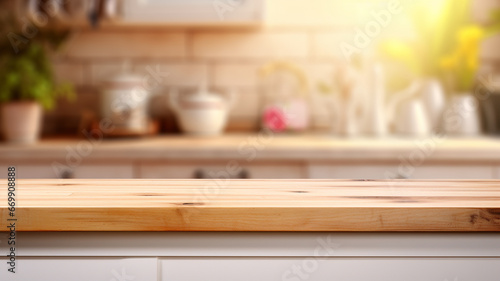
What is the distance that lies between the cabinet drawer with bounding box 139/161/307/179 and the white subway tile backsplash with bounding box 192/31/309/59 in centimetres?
75

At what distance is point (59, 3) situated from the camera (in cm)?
205

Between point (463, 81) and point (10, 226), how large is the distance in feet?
6.40

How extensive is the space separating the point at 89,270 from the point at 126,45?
1.91 metres

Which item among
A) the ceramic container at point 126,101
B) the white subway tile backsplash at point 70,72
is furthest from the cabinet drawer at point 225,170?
the white subway tile backsplash at point 70,72

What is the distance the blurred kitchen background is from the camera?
1.74 meters

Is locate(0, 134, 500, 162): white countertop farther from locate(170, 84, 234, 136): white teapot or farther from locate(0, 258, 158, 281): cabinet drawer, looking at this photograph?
locate(0, 258, 158, 281): cabinet drawer

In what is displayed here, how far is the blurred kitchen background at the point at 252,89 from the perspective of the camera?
5.70 feet

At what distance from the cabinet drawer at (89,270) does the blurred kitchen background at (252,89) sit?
114 centimetres

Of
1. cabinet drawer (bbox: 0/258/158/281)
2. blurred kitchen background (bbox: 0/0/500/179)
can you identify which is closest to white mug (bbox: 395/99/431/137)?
blurred kitchen background (bbox: 0/0/500/179)

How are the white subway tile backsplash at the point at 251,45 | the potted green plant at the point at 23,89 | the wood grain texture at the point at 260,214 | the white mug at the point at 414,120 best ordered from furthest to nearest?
the white subway tile backsplash at the point at 251,45, the white mug at the point at 414,120, the potted green plant at the point at 23,89, the wood grain texture at the point at 260,214

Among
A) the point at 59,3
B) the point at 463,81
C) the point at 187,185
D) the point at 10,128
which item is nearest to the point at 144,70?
the point at 59,3

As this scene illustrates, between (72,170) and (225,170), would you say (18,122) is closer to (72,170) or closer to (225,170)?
(72,170)

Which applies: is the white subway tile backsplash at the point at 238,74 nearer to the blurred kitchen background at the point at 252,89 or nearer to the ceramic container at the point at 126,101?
the blurred kitchen background at the point at 252,89

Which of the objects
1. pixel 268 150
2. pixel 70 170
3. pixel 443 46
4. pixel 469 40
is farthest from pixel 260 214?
pixel 443 46
